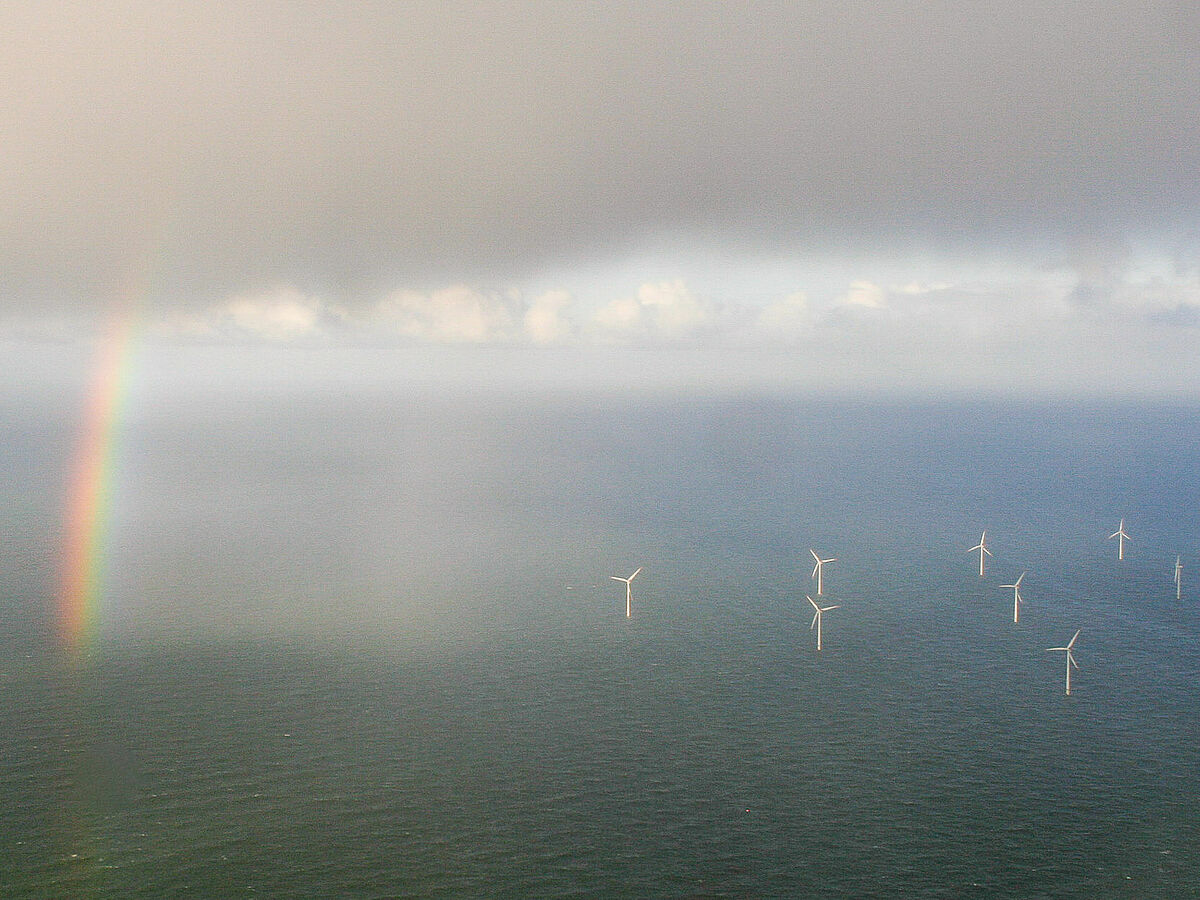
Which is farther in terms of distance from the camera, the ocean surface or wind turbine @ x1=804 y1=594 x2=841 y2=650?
wind turbine @ x1=804 y1=594 x2=841 y2=650

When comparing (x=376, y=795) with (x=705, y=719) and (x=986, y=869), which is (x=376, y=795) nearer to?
(x=705, y=719)

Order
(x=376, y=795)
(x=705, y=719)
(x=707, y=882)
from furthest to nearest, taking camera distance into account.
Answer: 1. (x=705, y=719)
2. (x=376, y=795)
3. (x=707, y=882)

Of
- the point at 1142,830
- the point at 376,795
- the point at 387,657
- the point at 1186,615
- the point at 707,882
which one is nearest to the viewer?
the point at 707,882

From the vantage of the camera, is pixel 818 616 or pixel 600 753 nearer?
pixel 600 753

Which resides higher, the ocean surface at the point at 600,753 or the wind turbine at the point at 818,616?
the wind turbine at the point at 818,616

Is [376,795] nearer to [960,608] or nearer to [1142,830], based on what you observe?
[1142,830]

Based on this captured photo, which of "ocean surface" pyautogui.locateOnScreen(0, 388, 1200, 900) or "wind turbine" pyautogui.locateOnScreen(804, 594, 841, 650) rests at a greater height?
A: "wind turbine" pyautogui.locateOnScreen(804, 594, 841, 650)

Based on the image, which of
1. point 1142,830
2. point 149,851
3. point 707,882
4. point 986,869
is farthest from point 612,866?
point 1142,830

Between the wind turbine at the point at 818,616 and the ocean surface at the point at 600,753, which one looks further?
the wind turbine at the point at 818,616

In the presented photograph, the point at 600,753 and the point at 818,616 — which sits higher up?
the point at 818,616

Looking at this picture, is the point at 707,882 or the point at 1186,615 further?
the point at 1186,615
